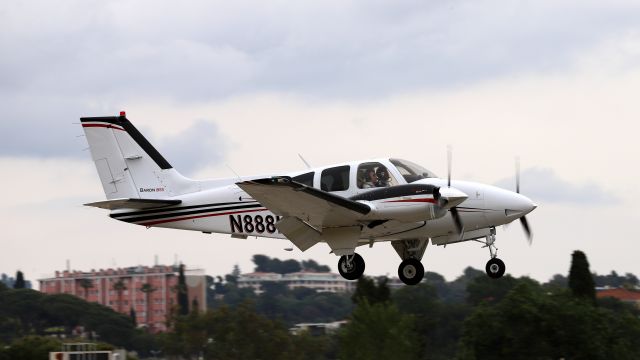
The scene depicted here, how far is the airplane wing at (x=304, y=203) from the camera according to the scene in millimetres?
22156

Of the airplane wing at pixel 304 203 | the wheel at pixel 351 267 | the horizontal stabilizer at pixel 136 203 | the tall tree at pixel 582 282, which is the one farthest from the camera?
the tall tree at pixel 582 282

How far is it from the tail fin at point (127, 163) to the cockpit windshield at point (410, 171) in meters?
6.00

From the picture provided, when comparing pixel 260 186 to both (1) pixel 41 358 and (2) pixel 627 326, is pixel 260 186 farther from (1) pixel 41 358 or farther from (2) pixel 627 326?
(2) pixel 627 326

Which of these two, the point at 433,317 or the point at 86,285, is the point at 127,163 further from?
the point at 86,285

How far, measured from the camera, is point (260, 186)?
Result: 22234mm

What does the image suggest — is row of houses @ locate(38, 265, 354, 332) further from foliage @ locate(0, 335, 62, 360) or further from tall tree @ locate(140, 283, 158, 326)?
foliage @ locate(0, 335, 62, 360)

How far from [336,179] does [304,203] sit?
5.23ft

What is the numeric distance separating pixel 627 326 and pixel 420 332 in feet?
67.1

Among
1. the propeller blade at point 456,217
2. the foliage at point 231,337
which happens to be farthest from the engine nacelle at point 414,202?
the foliage at point 231,337

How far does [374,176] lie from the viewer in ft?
79.6

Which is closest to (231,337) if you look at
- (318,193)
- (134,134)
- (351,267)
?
(134,134)

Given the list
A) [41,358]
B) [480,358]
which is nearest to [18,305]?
[41,358]

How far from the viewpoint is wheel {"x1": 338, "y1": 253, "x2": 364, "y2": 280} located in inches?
992

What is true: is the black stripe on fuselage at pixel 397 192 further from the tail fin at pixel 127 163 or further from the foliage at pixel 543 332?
the foliage at pixel 543 332
